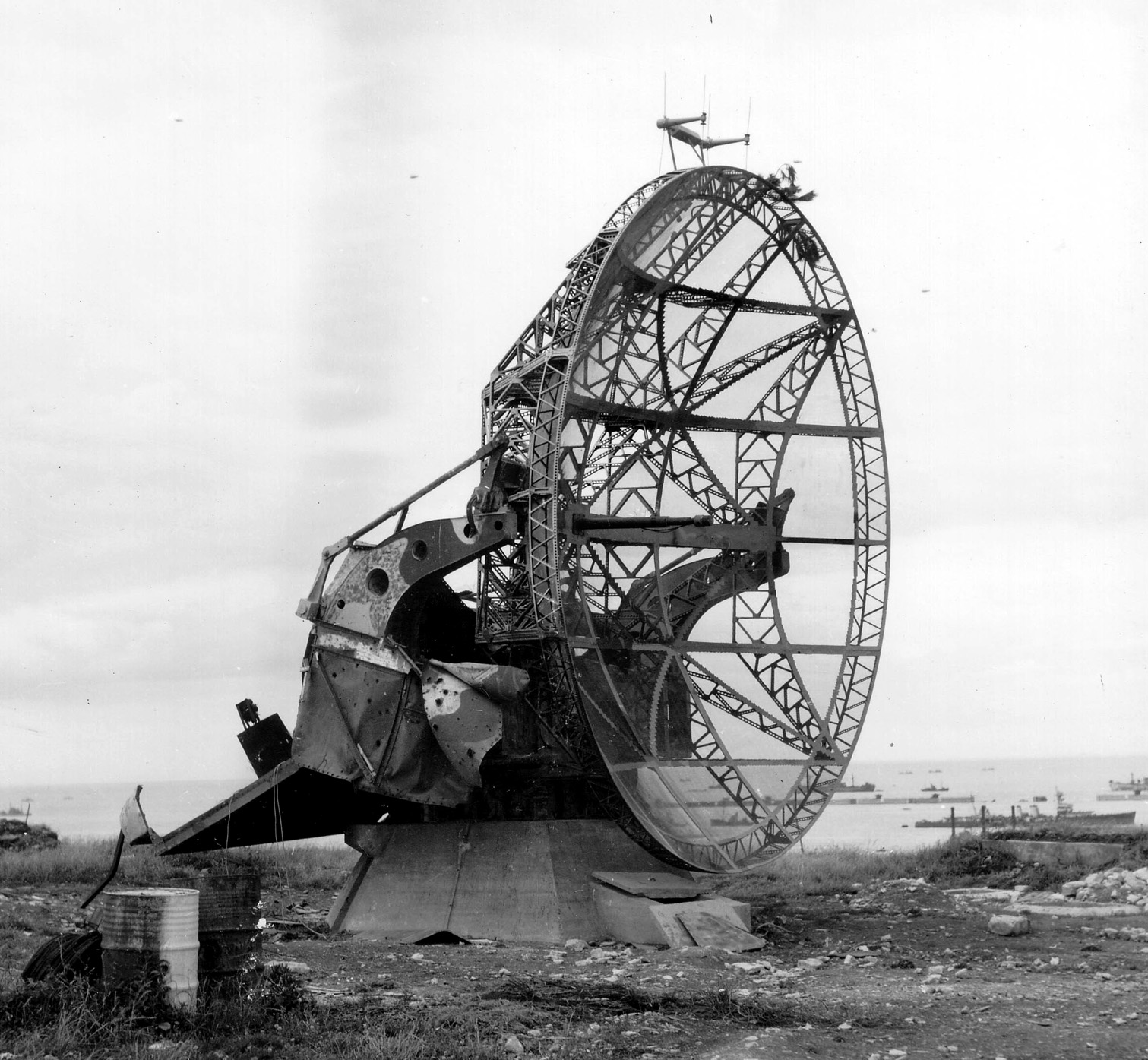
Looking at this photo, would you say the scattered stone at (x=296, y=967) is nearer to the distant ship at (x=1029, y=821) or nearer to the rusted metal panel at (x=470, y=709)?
the rusted metal panel at (x=470, y=709)

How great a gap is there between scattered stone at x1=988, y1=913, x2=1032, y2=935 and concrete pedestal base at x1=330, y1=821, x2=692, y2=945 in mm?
4086

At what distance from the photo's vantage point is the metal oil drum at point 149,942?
1115cm

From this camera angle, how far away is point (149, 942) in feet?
36.7

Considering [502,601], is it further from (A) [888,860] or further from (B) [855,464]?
(A) [888,860]

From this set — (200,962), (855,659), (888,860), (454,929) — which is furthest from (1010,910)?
(200,962)

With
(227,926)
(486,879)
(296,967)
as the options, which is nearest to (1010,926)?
(486,879)

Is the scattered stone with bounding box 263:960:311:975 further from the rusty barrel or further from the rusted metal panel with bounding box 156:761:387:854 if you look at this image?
the rusted metal panel with bounding box 156:761:387:854

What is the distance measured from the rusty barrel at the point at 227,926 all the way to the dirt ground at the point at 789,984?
0.98 m

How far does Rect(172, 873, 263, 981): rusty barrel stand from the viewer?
11.9 m

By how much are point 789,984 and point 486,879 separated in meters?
5.42

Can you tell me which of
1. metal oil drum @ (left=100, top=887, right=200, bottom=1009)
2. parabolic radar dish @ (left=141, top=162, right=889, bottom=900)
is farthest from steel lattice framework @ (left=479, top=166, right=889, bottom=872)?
metal oil drum @ (left=100, top=887, right=200, bottom=1009)

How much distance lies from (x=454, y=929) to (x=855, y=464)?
911 cm

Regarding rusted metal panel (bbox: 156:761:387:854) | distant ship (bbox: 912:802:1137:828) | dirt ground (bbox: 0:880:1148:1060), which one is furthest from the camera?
distant ship (bbox: 912:802:1137:828)

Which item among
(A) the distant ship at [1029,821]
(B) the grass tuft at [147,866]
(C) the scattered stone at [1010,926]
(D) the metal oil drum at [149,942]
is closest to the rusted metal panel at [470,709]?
(B) the grass tuft at [147,866]
